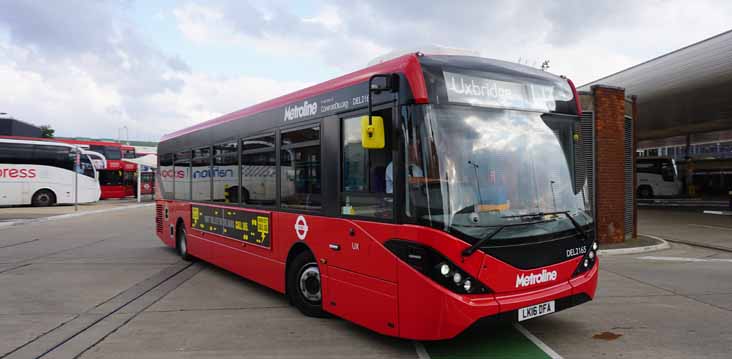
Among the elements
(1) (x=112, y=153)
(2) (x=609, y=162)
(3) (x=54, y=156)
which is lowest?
(2) (x=609, y=162)

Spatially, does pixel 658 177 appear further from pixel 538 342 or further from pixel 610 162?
pixel 538 342

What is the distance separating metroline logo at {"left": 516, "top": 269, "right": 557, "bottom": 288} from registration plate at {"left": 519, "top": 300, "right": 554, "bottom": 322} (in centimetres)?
20

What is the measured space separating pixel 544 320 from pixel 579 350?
3.37ft

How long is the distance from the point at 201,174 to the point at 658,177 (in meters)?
38.5

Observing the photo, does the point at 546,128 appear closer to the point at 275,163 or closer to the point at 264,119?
the point at 275,163

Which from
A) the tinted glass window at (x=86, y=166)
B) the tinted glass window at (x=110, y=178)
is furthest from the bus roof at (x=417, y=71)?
the tinted glass window at (x=110, y=178)

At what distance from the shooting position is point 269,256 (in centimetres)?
682

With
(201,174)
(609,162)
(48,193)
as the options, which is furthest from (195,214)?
(48,193)

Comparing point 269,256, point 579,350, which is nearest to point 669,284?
point 579,350

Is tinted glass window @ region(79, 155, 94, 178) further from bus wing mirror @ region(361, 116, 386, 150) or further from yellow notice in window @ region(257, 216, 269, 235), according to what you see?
bus wing mirror @ region(361, 116, 386, 150)

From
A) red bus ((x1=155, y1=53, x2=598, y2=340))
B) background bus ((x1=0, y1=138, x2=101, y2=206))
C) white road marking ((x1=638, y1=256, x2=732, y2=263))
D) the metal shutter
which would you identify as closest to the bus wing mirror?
red bus ((x1=155, y1=53, x2=598, y2=340))

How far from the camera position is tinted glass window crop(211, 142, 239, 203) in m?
7.85

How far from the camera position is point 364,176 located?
16.2ft

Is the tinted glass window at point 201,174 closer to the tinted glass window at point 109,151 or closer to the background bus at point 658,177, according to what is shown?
the tinted glass window at point 109,151
